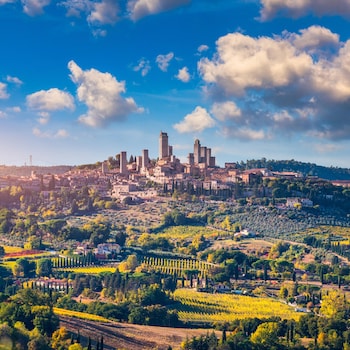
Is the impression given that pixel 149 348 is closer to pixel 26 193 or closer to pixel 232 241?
pixel 232 241

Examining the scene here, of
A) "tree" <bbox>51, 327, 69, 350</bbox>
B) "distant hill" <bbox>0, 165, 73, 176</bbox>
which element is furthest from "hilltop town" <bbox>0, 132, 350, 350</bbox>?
"distant hill" <bbox>0, 165, 73, 176</bbox>

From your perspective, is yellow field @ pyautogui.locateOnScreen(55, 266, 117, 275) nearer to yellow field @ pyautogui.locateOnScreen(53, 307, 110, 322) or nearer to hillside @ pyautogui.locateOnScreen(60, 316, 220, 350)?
yellow field @ pyautogui.locateOnScreen(53, 307, 110, 322)

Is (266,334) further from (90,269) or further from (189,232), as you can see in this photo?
(189,232)

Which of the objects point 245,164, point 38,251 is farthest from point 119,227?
point 245,164

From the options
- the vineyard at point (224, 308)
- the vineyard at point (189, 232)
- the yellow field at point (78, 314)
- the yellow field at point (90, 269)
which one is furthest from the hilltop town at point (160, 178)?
the yellow field at point (78, 314)

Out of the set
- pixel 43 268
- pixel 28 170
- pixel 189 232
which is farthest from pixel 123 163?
pixel 28 170
